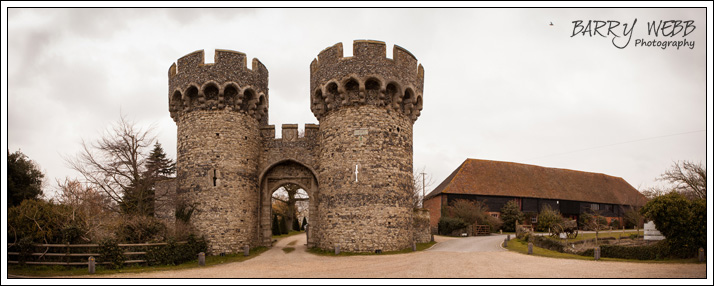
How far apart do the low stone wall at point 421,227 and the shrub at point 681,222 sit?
1099 cm

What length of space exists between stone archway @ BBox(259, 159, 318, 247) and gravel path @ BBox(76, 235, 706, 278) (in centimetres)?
480

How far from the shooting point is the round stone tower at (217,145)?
2148 cm

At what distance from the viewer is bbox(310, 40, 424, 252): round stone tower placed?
20.4m

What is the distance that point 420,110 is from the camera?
23156 mm

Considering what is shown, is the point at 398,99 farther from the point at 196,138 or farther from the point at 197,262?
the point at 197,262

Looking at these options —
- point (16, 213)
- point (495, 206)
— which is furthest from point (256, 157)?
point (495, 206)

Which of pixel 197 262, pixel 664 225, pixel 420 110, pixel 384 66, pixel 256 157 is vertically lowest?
pixel 197 262

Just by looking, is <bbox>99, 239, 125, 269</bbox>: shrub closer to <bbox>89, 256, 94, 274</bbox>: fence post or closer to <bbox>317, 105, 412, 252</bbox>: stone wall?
<bbox>89, 256, 94, 274</bbox>: fence post

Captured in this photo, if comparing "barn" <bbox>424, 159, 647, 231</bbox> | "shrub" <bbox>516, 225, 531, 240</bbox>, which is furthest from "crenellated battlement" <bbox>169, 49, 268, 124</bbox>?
"barn" <bbox>424, 159, 647, 231</bbox>

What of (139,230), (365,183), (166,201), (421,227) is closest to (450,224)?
(421,227)

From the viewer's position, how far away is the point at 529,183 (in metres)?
41.6

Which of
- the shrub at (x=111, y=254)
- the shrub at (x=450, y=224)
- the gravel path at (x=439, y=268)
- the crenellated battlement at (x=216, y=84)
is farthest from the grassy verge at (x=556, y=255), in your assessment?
the shrub at (x=111, y=254)

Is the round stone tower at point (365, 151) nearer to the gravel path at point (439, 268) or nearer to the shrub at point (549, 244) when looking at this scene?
the gravel path at point (439, 268)

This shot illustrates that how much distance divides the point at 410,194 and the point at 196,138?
394 inches
